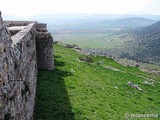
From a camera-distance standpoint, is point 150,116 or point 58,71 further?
point 58,71

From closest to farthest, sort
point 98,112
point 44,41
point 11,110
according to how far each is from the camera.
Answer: point 11,110 < point 98,112 < point 44,41

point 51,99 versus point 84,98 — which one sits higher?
point 51,99

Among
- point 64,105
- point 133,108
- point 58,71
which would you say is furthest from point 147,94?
point 64,105

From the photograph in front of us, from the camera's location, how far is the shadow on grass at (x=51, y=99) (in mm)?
19875

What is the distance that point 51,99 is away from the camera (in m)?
23.2

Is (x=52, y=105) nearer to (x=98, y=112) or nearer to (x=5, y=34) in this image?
(x=98, y=112)

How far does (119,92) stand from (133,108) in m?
5.34

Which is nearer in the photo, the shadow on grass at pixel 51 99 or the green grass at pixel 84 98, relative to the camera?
the shadow on grass at pixel 51 99

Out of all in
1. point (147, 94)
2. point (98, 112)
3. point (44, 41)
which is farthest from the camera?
point (147, 94)

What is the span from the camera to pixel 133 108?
2839 centimetres

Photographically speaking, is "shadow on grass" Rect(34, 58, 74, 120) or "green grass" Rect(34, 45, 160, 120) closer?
Result: "shadow on grass" Rect(34, 58, 74, 120)

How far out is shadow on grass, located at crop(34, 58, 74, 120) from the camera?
19.9 metres

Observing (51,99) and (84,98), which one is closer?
(51,99)

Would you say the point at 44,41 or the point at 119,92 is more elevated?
the point at 44,41
